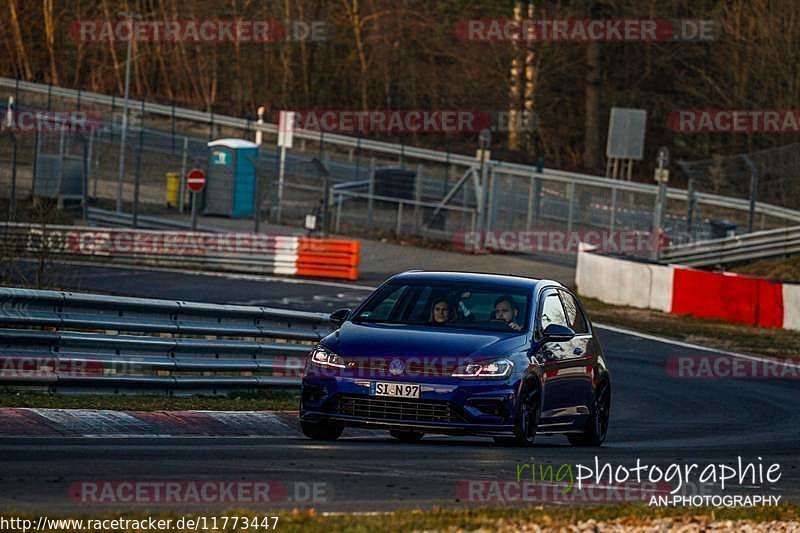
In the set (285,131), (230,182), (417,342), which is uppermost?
(285,131)

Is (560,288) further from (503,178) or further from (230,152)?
(230,152)

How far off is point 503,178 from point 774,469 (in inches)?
1184

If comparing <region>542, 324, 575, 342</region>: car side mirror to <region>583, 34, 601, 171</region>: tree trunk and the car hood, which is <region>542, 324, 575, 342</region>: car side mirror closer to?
the car hood

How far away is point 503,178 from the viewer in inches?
1618

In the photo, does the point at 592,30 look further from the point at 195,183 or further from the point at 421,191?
the point at 195,183

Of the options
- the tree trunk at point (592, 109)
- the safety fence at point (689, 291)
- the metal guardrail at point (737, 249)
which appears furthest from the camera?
the tree trunk at point (592, 109)

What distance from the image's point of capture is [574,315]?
42.9 ft

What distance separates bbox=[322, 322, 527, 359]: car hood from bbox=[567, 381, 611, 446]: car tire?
1432 mm

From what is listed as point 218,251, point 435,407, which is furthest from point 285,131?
point 435,407

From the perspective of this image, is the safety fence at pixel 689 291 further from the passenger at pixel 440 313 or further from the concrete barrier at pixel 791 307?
the passenger at pixel 440 313

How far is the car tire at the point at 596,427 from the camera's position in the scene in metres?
12.8

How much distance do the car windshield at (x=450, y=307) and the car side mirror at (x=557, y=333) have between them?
0.20m

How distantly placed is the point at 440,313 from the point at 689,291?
1816cm

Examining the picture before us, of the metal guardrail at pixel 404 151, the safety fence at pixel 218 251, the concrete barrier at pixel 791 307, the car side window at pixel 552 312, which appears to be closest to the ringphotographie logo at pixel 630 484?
the car side window at pixel 552 312
